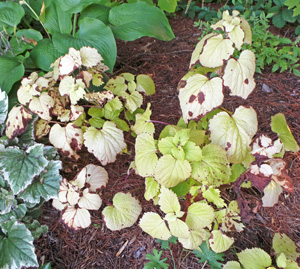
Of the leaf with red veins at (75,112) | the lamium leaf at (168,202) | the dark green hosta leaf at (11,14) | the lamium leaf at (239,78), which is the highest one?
the lamium leaf at (239,78)

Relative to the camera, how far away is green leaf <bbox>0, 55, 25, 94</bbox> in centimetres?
185

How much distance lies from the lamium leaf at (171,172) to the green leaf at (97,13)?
4.29 ft

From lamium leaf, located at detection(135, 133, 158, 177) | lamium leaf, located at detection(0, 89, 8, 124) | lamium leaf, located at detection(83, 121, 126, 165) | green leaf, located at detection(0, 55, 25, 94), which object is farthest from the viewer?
green leaf, located at detection(0, 55, 25, 94)

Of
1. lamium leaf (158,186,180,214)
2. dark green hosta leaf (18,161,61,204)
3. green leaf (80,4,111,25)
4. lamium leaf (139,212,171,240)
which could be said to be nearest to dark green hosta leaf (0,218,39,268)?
dark green hosta leaf (18,161,61,204)

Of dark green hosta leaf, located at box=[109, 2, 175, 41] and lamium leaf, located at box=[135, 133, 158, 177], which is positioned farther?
dark green hosta leaf, located at box=[109, 2, 175, 41]

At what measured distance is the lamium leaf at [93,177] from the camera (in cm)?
144

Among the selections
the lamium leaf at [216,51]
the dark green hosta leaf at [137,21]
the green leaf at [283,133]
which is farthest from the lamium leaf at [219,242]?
the dark green hosta leaf at [137,21]

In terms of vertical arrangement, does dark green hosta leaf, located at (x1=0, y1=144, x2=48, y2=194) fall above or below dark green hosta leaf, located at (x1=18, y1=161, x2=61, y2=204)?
above

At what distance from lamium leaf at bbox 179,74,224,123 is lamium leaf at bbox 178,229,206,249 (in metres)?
0.52

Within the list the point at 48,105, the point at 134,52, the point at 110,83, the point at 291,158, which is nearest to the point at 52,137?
the point at 48,105

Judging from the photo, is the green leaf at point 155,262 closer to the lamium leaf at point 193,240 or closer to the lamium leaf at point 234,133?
the lamium leaf at point 193,240

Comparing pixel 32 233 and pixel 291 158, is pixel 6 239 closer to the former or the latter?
pixel 32 233

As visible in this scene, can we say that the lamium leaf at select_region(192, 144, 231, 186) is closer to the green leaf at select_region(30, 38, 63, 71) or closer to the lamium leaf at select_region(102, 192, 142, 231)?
the lamium leaf at select_region(102, 192, 142, 231)

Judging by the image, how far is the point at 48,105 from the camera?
5.07 ft
